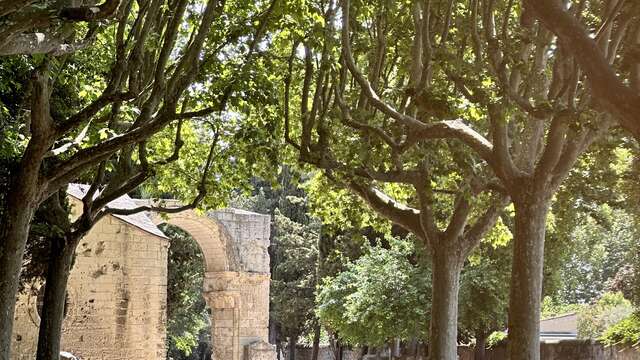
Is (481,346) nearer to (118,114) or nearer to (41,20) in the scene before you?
(118,114)

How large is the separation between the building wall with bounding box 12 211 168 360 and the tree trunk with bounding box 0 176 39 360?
671 cm

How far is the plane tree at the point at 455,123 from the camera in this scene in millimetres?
8945

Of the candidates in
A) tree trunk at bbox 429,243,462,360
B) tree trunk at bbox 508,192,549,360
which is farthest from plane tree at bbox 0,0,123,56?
tree trunk at bbox 429,243,462,360

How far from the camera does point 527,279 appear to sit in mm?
8883

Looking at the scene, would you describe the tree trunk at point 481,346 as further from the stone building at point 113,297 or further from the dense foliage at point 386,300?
the stone building at point 113,297

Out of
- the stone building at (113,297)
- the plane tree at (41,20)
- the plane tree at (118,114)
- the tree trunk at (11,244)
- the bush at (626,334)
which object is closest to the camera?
the plane tree at (41,20)

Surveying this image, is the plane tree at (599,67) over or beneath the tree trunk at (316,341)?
over

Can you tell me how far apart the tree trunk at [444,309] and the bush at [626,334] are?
21.4 ft

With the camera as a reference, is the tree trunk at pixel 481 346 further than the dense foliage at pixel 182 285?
No

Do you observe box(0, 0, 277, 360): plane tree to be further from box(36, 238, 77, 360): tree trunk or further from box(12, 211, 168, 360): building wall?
box(12, 211, 168, 360): building wall

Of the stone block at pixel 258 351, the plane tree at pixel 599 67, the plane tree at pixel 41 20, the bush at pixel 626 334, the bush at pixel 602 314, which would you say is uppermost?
the plane tree at pixel 41 20

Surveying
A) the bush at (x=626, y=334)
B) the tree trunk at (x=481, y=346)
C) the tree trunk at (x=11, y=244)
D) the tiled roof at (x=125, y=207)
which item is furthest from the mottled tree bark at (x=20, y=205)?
the tree trunk at (x=481, y=346)

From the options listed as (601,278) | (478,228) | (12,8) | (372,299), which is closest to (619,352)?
(478,228)

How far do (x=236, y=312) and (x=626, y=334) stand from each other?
437 inches
